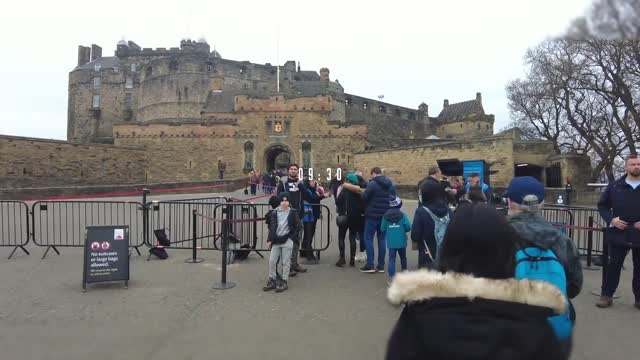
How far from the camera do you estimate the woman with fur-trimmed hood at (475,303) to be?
1.35 m

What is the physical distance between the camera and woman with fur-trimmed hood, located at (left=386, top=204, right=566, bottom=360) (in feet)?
4.42

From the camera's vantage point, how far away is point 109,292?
5.34 m

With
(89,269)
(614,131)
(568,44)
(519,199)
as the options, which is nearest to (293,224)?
(89,269)

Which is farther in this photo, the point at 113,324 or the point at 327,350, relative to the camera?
the point at 113,324

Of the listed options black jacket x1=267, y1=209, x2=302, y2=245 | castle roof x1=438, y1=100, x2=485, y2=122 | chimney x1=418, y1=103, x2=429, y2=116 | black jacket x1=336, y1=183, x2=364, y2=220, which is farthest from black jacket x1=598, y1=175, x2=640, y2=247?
chimney x1=418, y1=103, x2=429, y2=116

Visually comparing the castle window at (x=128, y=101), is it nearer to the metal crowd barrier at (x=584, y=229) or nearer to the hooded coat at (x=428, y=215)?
the metal crowd barrier at (x=584, y=229)

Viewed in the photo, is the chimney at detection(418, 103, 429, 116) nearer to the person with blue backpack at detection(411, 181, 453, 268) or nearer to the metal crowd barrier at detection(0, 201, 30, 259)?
the metal crowd barrier at detection(0, 201, 30, 259)

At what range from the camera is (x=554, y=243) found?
2.27 meters

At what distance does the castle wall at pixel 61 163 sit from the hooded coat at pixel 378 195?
84.2ft

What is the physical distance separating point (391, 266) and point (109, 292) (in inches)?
144

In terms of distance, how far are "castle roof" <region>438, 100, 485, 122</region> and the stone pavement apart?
5644 centimetres

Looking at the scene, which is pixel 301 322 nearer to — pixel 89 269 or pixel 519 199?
pixel 519 199

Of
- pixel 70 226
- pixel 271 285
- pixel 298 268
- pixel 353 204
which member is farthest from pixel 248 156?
pixel 271 285

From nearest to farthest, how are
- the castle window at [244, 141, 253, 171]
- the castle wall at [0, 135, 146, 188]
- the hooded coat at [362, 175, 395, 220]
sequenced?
the hooded coat at [362, 175, 395, 220]
the castle wall at [0, 135, 146, 188]
the castle window at [244, 141, 253, 171]
